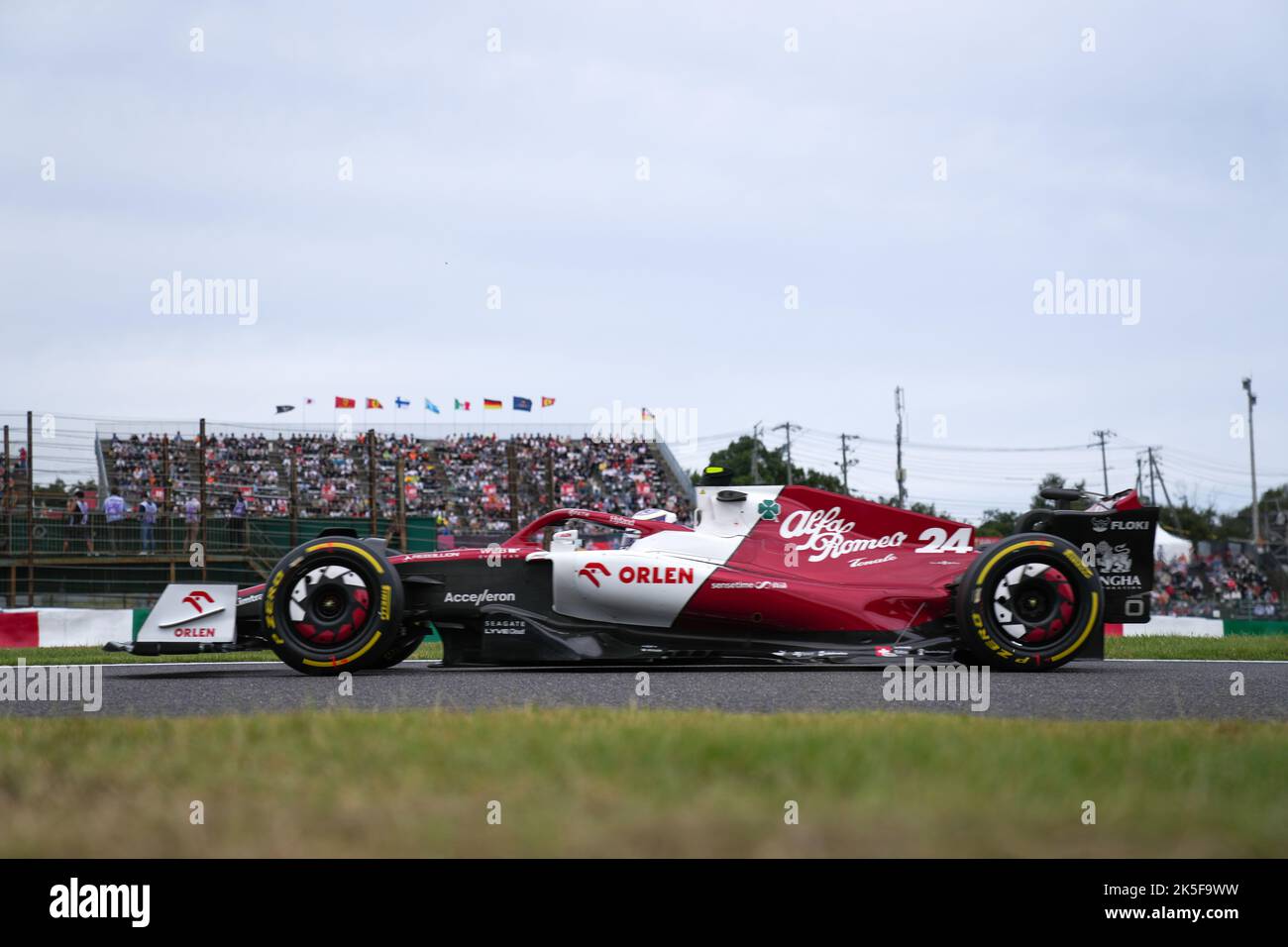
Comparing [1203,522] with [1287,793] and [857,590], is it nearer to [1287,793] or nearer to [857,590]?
[857,590]

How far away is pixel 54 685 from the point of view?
26.0 feet

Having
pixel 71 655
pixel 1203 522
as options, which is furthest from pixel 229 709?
pixel 1203 522

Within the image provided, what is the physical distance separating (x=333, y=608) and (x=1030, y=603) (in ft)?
15.9

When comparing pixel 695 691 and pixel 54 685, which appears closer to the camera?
pixel 695 691

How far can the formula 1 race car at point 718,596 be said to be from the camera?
883 centimetres

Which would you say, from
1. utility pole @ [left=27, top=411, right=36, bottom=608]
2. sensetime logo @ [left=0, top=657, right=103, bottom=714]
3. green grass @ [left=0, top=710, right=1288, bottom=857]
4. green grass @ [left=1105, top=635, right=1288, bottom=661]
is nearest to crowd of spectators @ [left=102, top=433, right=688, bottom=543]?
utility pole @ [left=27, top=411, right=36, bottom=608]

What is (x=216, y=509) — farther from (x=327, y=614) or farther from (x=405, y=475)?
(x=327, y=614)

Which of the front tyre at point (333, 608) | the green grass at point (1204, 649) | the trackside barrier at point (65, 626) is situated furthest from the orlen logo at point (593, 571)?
the trackside barrier at point (65, 626)

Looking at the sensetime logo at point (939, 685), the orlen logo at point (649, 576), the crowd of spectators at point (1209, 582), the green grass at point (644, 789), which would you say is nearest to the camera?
the green grass at point (644, 789)

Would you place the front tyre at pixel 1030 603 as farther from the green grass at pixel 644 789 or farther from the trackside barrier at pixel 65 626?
the trackside barrier at pixel 65 626

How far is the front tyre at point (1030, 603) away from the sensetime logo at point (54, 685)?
5.51 m

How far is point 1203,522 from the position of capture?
7812 cm
